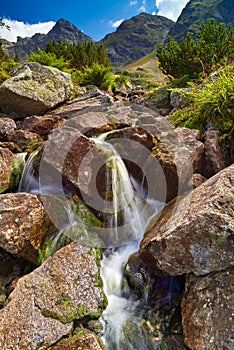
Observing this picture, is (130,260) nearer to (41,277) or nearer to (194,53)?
(41,277)

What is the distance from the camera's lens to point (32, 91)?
823cm

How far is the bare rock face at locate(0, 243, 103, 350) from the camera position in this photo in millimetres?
3066

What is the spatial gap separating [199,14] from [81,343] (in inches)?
7318

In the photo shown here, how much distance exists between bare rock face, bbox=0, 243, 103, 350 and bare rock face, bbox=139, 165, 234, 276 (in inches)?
40.0

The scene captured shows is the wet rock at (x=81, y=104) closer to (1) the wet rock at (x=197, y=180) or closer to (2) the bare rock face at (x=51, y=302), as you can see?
(1) the wet rock at (x=197, y=180)

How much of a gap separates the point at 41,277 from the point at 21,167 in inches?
107

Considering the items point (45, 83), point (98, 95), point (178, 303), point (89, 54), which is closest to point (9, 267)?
point (178, 303)

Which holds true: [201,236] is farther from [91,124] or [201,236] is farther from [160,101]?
[160,101]

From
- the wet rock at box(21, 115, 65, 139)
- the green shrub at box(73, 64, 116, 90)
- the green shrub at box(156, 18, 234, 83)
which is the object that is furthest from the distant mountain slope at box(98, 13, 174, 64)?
the wet rock at box(21, 115, 65, 139)

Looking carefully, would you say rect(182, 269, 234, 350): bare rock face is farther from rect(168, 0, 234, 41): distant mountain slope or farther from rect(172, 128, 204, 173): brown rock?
rect(168, 0, 234, 41): distant mountain slope

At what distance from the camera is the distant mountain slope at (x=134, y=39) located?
6088 inches

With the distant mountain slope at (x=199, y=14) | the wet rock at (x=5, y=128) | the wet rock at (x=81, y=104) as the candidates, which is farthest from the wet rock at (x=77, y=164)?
the distant mountain slope at (x=199, y=14)

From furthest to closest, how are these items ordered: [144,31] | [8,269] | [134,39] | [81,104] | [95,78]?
1. [144,31]
2. [134,39]
3. [95,78]
4. [81,104]
5. [8,269]

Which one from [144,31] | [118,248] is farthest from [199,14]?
[118,248]
